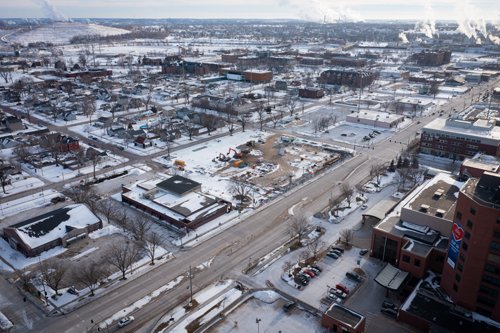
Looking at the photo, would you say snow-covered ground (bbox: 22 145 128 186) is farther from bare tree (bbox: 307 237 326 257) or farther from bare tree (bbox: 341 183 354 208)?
bare tree (bbox: 341 183 354 208)

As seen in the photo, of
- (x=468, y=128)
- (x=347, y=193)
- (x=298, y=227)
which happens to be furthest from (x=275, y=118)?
(x=298, y=227)

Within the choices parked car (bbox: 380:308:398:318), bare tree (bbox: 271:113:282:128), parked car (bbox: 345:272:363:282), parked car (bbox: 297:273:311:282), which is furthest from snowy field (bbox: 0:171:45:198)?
parked car (bbox: 380:308:398:318)

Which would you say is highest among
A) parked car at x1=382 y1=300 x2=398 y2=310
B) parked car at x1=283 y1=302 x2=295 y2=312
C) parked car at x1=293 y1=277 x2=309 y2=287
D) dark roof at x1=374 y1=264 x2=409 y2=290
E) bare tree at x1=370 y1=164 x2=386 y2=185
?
bare tree at x1=370 y1=164 x2=386 y2=185

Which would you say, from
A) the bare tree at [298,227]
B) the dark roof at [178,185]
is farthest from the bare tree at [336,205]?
the dark roof at [178,185]

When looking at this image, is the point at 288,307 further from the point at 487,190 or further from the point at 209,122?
the point at 209,122

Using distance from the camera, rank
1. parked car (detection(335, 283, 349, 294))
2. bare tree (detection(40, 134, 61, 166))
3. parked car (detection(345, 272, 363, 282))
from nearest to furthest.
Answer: parked car (detection(335, 283, 349, 294)) < parked car (detection(345, 272, 363, 282)) < bare tree (detection(40, 134, 61, 166))

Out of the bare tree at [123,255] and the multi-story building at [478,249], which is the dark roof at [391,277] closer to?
the multi-story building at [478,249]
